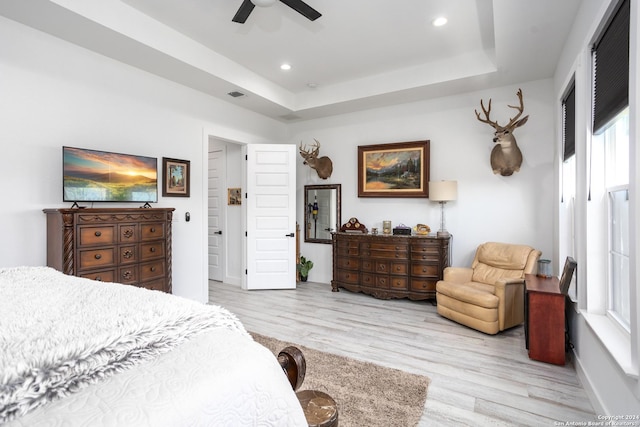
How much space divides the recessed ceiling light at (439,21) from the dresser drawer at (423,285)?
9.87ft

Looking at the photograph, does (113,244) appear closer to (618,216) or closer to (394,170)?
(394,170)

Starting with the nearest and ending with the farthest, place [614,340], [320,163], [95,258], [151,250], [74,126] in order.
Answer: [614,340]
[95,258]
[74,126]
[151,250]
[320,163]

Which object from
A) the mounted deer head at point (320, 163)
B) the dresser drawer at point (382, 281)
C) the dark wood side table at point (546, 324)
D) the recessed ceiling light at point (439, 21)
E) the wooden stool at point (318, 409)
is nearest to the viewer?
the wooden stool at point (318, 409)

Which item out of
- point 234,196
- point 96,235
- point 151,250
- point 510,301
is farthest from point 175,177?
point 510,301

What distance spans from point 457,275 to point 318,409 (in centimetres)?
331

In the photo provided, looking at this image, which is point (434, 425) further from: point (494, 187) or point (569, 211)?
point (494, 187)

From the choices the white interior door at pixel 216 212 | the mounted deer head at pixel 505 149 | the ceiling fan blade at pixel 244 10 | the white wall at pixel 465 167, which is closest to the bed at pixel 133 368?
the ceiling fan blade at pixel 244 10

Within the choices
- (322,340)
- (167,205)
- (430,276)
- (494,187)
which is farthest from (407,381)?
(167,205)

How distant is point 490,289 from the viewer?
3.57 m

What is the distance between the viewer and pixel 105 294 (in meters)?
1.26

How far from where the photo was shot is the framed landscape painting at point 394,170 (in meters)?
4.78

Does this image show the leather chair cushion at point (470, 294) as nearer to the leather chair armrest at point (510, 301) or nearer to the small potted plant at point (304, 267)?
the leather chair armrest at point (510, 301)

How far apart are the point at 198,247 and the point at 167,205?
0.73 meters

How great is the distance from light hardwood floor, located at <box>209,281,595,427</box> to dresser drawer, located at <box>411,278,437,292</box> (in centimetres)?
22
